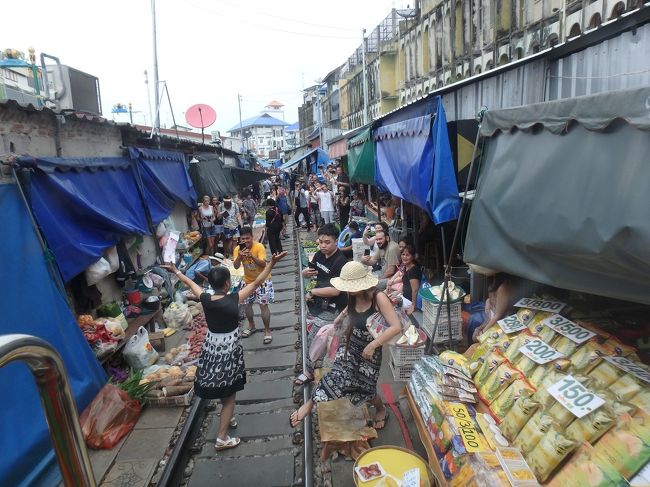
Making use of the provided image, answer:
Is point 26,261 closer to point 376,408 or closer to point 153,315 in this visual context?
point 153,315

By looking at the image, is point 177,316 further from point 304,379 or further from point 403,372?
point 403,372

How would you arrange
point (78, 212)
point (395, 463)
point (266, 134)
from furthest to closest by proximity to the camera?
point (266, 134), point (78, 212), point (395, 463)

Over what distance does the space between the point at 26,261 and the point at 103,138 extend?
3903mm

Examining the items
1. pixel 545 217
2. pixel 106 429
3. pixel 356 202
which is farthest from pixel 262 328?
pixel 356 202

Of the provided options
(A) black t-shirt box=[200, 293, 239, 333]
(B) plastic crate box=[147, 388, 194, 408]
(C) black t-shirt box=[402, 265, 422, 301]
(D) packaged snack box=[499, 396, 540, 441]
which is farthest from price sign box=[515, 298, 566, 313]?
(B) plastic crate box=[147, 388, 194, 408]

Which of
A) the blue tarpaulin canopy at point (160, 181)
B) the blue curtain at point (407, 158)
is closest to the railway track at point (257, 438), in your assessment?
the blue curtain at point (407, 158)

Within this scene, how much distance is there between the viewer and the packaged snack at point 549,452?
9.05ft

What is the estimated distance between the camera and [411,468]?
3557 millimetres

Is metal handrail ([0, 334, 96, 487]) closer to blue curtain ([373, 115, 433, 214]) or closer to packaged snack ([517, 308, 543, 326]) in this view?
packaged snack ([517, 308, 543, 326])

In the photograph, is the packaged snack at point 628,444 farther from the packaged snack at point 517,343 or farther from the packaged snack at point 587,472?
the packaged snack at point 517,343

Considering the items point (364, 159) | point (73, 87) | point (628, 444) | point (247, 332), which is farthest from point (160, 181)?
point (628, 444)

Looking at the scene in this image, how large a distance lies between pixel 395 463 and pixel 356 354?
1.16 meters

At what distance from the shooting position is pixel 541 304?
13.1 feet

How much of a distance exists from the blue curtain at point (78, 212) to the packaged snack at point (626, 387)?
19.4 ft
